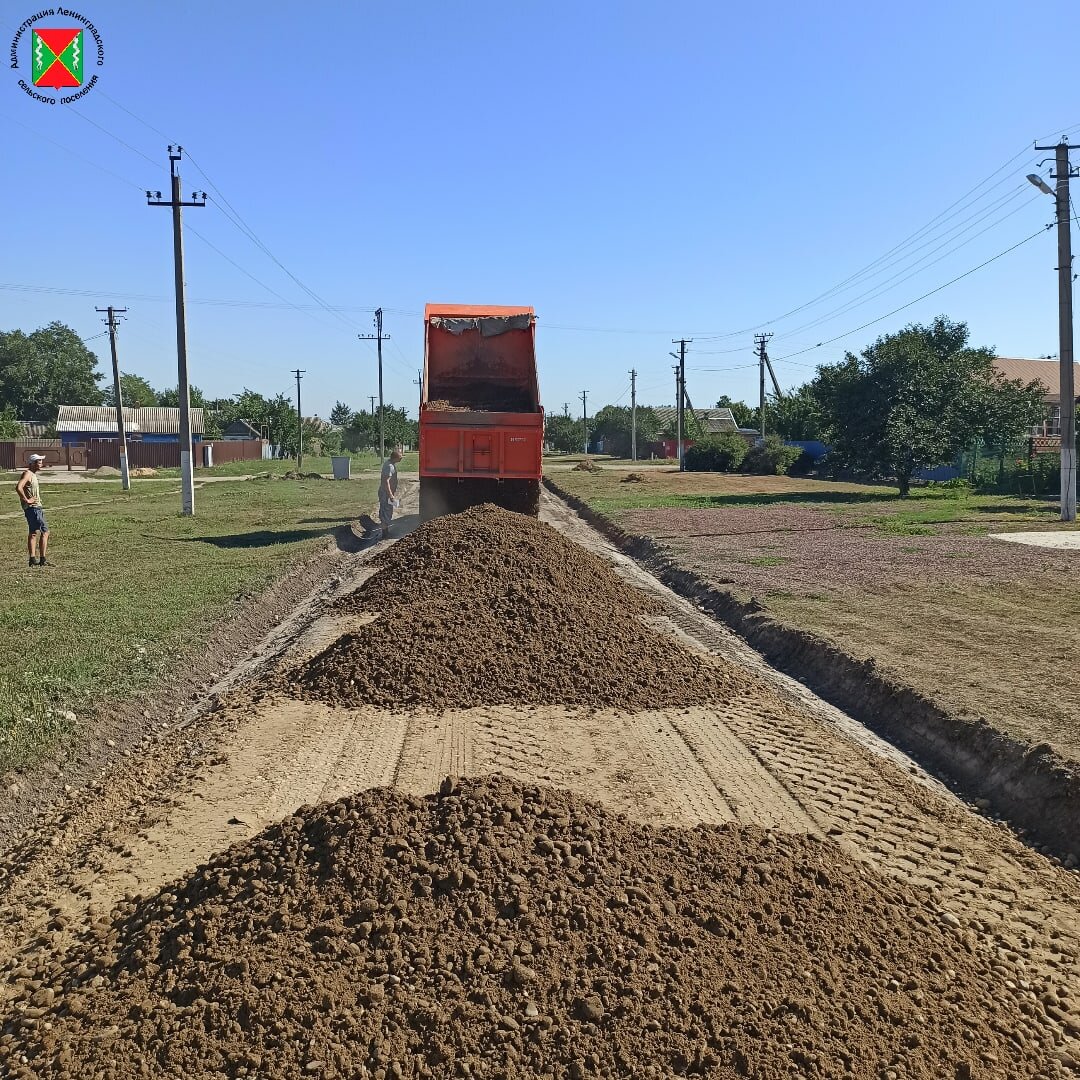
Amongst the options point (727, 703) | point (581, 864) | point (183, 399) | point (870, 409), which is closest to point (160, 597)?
point (727, 703)

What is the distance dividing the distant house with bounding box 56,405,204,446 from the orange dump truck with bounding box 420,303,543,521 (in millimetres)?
55377

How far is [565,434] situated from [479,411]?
258 feet

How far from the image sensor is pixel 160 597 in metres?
11.1

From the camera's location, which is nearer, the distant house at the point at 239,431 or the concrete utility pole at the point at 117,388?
the concrete utility pole at the point at 117,388

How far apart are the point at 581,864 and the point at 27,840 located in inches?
Answer: 128

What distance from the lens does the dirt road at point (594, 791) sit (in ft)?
14.2

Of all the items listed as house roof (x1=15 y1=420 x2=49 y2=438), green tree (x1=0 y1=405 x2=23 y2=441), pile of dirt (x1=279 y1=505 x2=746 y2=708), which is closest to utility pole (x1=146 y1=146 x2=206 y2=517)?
pile of dirt (x1=279 y1=505 x2=746 y2=708)

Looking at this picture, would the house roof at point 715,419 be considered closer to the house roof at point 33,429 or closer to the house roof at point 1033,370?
the house roof at point 1033,370

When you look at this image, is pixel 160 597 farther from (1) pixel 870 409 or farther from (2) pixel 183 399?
(1) pixel 870 409

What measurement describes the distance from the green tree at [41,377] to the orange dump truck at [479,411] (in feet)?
265

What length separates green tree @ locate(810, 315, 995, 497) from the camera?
2795 centimetres

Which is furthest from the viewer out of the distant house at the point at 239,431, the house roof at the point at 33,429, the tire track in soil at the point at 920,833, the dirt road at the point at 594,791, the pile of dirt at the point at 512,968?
the distant house at the point at 239,431

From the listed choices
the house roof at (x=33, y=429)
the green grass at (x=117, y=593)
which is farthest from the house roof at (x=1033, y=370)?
the house roof at (x=33, y=429)

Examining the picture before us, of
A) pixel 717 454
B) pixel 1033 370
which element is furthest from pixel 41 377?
pixel 1033 370
